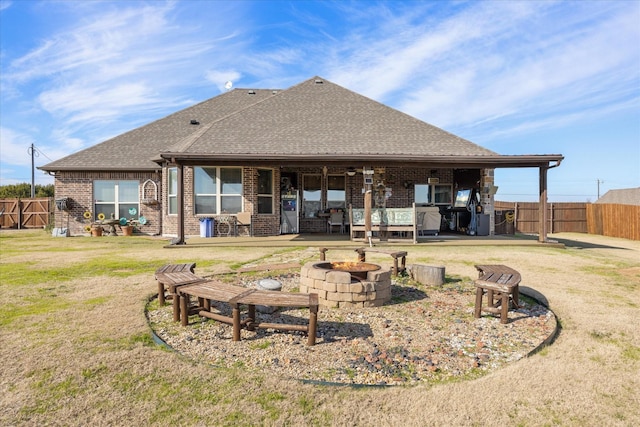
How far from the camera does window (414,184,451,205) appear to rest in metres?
16.0

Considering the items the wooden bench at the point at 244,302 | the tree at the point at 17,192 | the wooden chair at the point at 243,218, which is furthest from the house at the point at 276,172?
the tree at the point at 17,192

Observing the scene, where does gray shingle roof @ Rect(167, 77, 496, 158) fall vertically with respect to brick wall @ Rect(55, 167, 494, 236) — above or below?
above

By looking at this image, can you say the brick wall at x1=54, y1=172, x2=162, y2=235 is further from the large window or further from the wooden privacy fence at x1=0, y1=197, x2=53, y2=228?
the wooden privacy fence at x1=0, y1=197, x2=53, y2=228

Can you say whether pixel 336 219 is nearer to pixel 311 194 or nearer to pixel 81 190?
pixel 311 194

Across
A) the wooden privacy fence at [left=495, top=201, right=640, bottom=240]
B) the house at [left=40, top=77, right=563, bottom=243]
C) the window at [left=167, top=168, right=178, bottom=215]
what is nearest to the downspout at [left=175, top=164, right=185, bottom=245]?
the house at [left=40, top=77, right=563, bottom=243]

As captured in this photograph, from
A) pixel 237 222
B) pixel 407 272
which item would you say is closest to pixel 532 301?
pixel 407 272

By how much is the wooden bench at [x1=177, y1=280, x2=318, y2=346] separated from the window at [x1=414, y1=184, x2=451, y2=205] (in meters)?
12.5

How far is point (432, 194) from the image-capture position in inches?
637

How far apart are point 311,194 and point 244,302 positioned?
11.8 meters

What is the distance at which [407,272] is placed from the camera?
7.74 metres

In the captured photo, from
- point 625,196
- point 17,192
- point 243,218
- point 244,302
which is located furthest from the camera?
point 625,196

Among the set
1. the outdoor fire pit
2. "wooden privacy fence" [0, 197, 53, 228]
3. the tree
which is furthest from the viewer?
the tree

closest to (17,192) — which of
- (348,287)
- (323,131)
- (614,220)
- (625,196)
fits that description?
(323,131)

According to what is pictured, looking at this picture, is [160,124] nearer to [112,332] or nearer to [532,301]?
[112,332]
